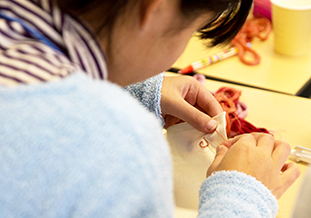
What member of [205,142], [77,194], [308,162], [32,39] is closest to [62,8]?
[32,39]

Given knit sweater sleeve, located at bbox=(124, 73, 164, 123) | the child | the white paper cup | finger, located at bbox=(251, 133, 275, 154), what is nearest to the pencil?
the white paper cup

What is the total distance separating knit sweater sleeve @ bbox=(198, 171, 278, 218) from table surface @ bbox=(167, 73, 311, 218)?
225 millimetres

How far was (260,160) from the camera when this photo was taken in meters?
0.43

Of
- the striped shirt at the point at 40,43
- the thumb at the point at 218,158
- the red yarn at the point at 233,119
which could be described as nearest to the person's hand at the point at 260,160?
the thumb at the point at 218,158

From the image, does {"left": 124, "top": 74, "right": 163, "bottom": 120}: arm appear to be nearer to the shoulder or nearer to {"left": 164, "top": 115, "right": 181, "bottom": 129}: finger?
{"left": 164, "top": 115, "right": 181, "bottom": 129}: finger

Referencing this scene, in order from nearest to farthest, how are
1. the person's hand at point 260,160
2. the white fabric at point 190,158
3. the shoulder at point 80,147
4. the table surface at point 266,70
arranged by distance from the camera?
1. the shoulder at point 80,147
2. the person's hand at point 260,160
3. the white fabric at point 190,158
4. the table surface at point 266,70

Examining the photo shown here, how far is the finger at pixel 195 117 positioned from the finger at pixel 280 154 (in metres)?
0.11

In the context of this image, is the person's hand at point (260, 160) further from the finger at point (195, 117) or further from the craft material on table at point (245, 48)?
the craft material on table at point (245, 48)

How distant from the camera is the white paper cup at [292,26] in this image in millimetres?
772

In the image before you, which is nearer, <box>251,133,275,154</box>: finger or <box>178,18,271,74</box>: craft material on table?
<box>251,133,275,154</box>: finger

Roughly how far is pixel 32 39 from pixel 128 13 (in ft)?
0.31

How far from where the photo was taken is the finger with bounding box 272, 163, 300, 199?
1.42 ft

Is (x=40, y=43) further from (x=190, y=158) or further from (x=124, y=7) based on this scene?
(x=190, y=158)

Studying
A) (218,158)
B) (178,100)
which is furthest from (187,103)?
(218,158)
